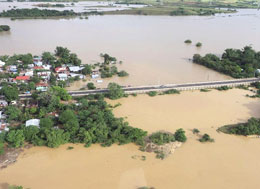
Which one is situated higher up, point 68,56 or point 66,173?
point 68,56

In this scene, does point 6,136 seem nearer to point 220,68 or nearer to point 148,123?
point 148,123

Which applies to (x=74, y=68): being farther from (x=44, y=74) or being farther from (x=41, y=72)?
(x=41, y=72)

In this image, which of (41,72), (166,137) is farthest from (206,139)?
(41,72)

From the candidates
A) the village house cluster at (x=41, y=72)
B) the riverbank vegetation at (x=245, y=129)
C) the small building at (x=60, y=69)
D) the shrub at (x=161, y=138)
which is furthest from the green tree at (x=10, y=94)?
the riverbank vegetation at (x=245, y=129)

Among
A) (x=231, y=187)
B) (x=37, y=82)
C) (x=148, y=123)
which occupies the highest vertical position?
(x=37, y=82)

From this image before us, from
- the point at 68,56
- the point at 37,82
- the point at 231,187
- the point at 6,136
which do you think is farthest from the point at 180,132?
the point at 68,56

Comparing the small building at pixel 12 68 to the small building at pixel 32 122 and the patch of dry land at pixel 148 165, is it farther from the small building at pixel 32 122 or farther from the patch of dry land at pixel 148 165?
the patch of dry land at pixel 148 165

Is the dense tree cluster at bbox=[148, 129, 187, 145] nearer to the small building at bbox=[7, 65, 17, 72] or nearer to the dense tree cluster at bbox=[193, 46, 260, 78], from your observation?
the dense tree cluster at bbox=[193, 46, 260, 78]
